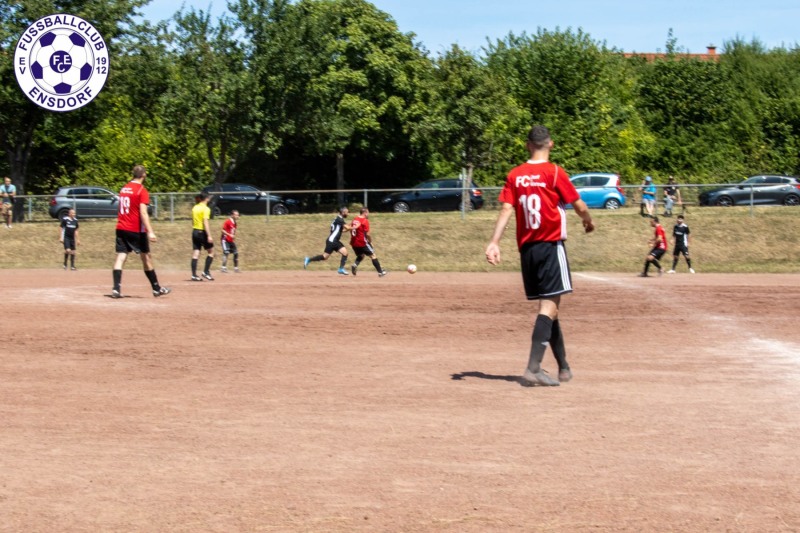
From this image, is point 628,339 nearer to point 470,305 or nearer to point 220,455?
point 470,305

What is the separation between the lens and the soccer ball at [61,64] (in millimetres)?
20094

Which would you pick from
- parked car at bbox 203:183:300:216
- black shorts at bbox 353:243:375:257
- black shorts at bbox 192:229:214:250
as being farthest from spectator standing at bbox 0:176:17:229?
black shorts at bbox 353:243:375:257

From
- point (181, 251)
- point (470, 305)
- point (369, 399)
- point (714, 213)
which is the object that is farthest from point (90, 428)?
point (714, 213)

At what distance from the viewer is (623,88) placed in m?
72.1

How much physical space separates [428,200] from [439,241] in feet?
13.0

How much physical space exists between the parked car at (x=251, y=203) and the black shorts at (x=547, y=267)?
30077 millimetres

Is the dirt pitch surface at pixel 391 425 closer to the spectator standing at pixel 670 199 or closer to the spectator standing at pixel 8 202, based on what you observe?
the spectator standing at pixel 670 199

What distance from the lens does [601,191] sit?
135ft

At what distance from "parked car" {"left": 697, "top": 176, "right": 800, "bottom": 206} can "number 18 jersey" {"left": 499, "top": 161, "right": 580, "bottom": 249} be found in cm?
3111

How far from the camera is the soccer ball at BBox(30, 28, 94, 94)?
2009 cm

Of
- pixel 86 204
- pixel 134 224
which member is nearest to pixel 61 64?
pixel 134 224

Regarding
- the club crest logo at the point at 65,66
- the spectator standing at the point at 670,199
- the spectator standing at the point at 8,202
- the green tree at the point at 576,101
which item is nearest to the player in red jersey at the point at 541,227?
the club crest logo at the point at 65,66

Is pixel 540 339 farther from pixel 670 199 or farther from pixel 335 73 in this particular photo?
pixel 335 73

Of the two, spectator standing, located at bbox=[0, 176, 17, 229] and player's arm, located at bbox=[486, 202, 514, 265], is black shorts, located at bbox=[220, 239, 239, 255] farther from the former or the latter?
player's arm, located at bbox=[486, 202, 514, 265]
